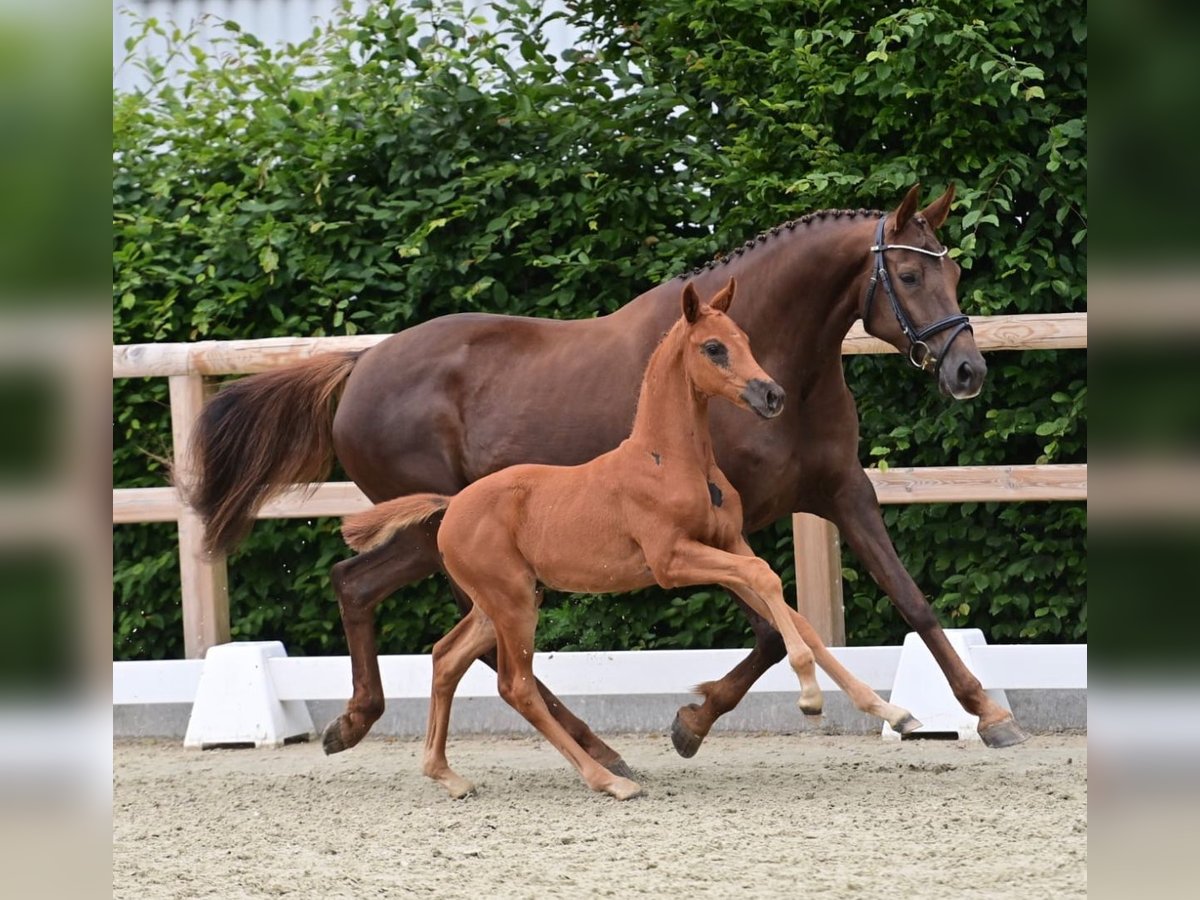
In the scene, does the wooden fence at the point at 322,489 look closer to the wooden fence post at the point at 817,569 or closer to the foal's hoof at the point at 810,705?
the wooden fence post at the point at 817,569

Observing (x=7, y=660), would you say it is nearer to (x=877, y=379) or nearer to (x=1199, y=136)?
(x=1199, y=136)

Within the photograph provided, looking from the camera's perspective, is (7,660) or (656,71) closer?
(7,660)

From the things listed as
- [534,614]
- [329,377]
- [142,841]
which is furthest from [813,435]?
[142,841]

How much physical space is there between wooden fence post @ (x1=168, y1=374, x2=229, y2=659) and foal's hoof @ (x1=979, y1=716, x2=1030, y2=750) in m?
3.25

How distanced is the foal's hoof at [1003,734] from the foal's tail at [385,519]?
1814mm

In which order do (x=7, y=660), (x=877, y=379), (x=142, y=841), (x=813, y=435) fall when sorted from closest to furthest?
(x=7, y=660) < (x=142, y=841) < (x=813, y=435) < (x=877, y=379)

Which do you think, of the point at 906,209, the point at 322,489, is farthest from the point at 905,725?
the point at 322,489

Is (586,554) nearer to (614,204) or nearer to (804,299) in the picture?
(804,299)

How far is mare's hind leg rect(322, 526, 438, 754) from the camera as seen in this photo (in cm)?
498

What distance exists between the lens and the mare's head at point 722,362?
3.81m

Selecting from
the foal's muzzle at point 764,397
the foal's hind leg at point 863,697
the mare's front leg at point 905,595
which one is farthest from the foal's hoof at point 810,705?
the mare's front leg at point 905,595

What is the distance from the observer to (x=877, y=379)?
582 centimetres

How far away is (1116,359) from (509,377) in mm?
4117

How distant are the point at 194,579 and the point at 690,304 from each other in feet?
9.76
